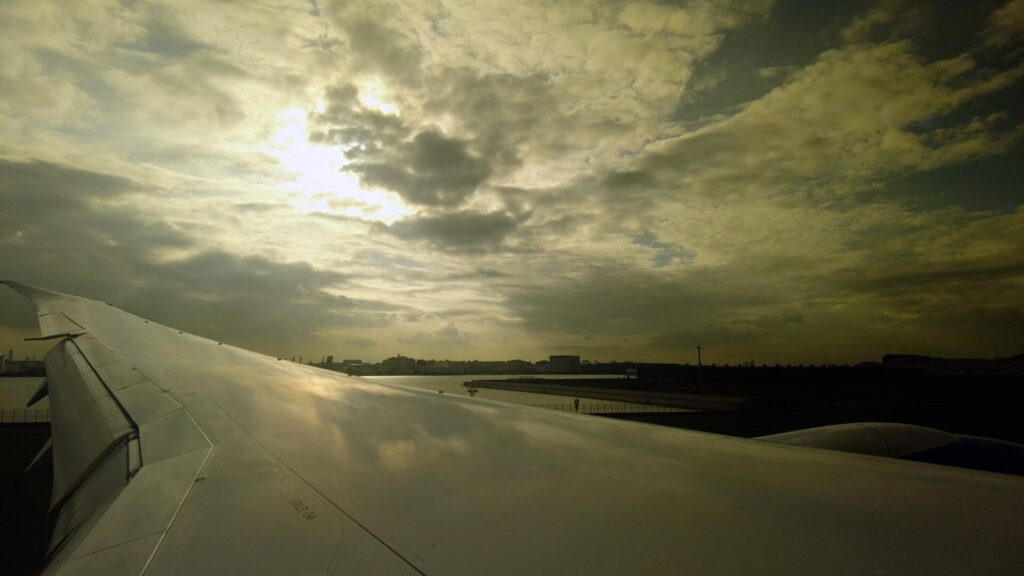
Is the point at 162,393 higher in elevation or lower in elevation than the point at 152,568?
higher

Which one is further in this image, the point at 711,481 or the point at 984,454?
the point at 984,454

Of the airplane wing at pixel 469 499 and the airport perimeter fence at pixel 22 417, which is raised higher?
the airplane wing at pixel 469 499

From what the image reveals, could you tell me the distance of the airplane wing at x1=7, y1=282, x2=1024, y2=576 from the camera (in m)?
2.00

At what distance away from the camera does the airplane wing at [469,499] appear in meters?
2.00

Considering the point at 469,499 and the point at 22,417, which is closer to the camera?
the point at 469,499

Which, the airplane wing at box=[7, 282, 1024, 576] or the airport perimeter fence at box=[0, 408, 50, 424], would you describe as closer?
the airplane wing at box=[7, 282, 1024, 576]

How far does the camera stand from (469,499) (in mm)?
2703

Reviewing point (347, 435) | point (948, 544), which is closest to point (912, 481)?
point (948, 544)

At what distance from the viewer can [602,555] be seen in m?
1.97

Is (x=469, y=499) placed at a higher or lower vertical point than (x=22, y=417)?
higher

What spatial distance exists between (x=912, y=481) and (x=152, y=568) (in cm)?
433

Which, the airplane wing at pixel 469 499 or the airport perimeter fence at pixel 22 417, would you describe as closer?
the airplane wing at pixel 469 499

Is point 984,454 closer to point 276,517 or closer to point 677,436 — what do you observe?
point 677,436

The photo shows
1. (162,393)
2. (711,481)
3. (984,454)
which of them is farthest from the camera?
(984,454)
